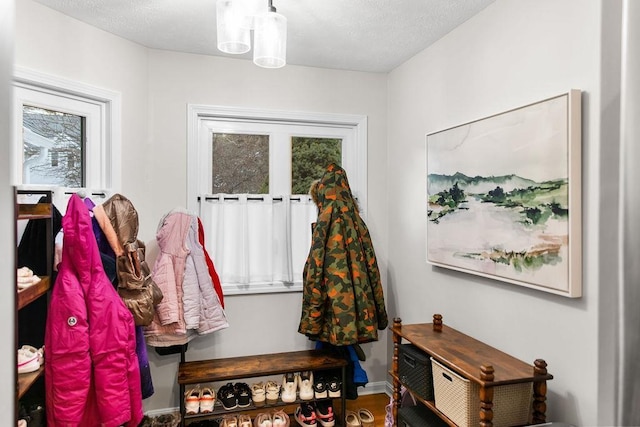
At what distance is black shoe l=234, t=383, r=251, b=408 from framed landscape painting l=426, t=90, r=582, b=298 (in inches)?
56.2

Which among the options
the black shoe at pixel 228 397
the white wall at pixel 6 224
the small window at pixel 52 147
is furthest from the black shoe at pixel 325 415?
the white wall at pixel 6 224

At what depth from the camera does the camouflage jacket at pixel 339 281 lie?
248 cm

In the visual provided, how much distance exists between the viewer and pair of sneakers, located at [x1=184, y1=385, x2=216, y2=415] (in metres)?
2.36

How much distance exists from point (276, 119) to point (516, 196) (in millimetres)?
1757

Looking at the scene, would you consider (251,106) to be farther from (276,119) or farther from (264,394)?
(264,394)

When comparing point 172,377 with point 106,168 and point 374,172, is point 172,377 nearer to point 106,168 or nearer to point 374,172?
point 106,168

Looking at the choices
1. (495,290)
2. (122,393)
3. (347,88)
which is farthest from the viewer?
(347,88)

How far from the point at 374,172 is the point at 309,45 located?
1.05 metres

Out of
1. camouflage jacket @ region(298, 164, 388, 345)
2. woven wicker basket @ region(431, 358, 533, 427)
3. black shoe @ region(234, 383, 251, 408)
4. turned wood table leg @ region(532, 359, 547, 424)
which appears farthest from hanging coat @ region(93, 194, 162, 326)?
turned wood table leg @ region(532, 359, 547, 424)

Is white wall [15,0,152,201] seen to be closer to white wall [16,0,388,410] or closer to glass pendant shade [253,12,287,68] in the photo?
white wall [16,0,388,410]

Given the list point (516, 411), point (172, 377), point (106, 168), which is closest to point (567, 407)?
point (516, 411)

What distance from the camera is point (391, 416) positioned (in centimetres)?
237

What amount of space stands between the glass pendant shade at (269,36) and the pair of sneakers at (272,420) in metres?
2.12

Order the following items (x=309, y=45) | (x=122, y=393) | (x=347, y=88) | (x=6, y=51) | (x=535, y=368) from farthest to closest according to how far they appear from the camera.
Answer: (x=347, y=88)
(x=309, y=45)
(x=122, y=393)
(x=535, y=368)
(x=6, y=51)
